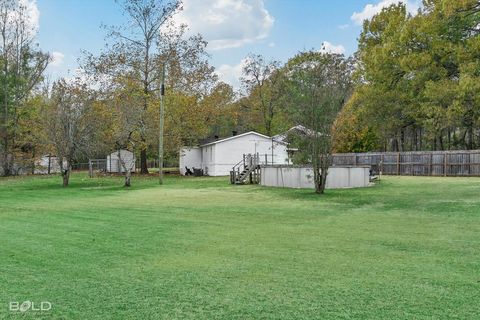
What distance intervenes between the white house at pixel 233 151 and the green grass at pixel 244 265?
72.4 ft

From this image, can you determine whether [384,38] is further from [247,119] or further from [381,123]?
[247,119]

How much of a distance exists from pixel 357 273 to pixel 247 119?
45.6 meters

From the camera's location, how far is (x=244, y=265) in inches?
216

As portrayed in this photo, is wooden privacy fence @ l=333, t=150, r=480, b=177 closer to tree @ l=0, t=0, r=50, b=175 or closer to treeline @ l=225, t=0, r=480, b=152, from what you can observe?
treeline @ l=225, t=0, r=480, b=152

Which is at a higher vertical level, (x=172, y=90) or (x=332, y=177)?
(x=172, y=90)

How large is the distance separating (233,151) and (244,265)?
1095 inches

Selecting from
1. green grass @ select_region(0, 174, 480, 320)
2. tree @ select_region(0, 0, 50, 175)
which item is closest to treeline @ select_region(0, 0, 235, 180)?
tree @ select_region(0, 0, 50, 175)

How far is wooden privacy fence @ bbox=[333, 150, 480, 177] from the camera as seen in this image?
87.6ft

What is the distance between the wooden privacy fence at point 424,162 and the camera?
26.7m

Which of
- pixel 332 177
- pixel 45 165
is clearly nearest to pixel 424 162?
pixel 332 177

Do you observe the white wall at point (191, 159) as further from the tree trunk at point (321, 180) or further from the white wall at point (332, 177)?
the tree trunk at point (321, 180)

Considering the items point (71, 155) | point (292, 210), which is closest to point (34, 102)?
point (71, 155)

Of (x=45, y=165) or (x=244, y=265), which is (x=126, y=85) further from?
(x=244, y=265)

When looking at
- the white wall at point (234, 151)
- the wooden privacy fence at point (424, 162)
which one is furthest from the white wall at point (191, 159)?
the wooden privacy fence at point (424, 162)
